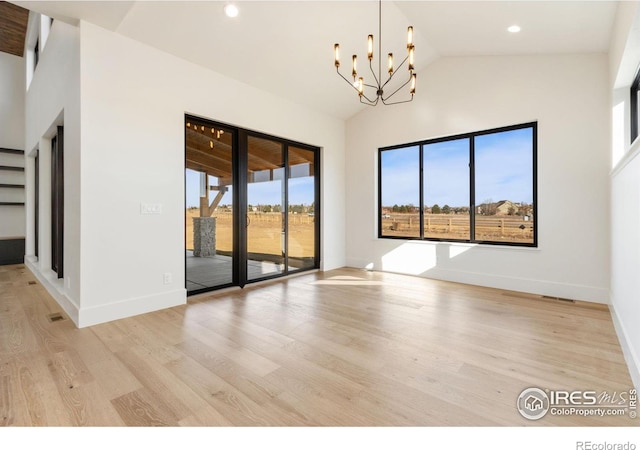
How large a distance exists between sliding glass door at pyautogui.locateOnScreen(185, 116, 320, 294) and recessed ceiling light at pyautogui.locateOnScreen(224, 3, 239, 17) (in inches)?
52.2

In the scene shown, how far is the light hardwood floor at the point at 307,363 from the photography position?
1.72m

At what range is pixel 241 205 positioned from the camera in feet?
15.1

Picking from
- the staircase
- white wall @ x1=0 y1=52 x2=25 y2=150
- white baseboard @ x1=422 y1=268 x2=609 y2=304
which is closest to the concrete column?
white baseboard @ x1=422 y1=268 x2=609 y2=304

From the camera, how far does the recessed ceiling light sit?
3256 millimetres

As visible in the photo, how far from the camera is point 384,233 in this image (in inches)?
234

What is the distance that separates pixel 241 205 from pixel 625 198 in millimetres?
4289

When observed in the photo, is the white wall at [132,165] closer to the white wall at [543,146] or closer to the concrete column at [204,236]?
the concrete column at [204,236]

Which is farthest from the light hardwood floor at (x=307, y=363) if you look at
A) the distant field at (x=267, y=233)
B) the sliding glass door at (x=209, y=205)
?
the distant field at (x=267, y=233)

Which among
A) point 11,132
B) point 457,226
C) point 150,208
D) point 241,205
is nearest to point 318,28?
point 241,205

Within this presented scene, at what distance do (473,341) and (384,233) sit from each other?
337 cm

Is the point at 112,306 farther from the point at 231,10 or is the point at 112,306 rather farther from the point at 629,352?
the point at 629,352

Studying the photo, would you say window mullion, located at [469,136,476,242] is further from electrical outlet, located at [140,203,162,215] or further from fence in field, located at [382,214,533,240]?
electrical outlet, located at [140,203,162,215]
